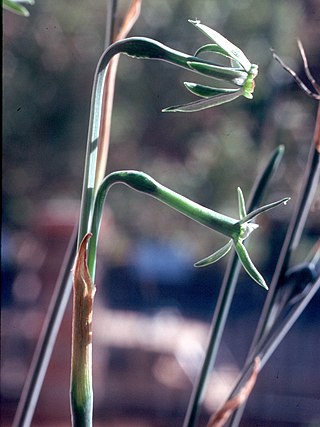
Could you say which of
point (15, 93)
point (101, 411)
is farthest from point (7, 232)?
point (101, 411)

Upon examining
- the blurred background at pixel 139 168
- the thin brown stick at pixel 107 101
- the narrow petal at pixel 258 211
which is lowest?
the narrow petal at pixel 258 211

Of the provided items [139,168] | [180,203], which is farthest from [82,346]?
[139,168]

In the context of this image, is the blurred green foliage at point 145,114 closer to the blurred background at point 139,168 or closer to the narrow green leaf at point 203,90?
the blurred background at point 139,168

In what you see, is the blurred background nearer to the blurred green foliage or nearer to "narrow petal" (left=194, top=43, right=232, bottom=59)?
the blurred green foliage

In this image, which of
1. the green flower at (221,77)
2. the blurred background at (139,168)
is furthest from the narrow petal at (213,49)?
the blurred background at (139,168)

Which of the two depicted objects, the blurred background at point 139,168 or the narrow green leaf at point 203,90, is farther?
the blurred background at point 139,168

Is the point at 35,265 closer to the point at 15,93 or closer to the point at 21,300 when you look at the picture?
the point at 21,300

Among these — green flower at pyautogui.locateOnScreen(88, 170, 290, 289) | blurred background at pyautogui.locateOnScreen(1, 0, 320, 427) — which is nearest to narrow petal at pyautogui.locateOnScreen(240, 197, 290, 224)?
green flower at pyautogui.locateOnScreen(88, 170, 290, 289)

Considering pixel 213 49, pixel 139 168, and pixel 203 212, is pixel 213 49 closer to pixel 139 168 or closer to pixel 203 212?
pixel 203 212
